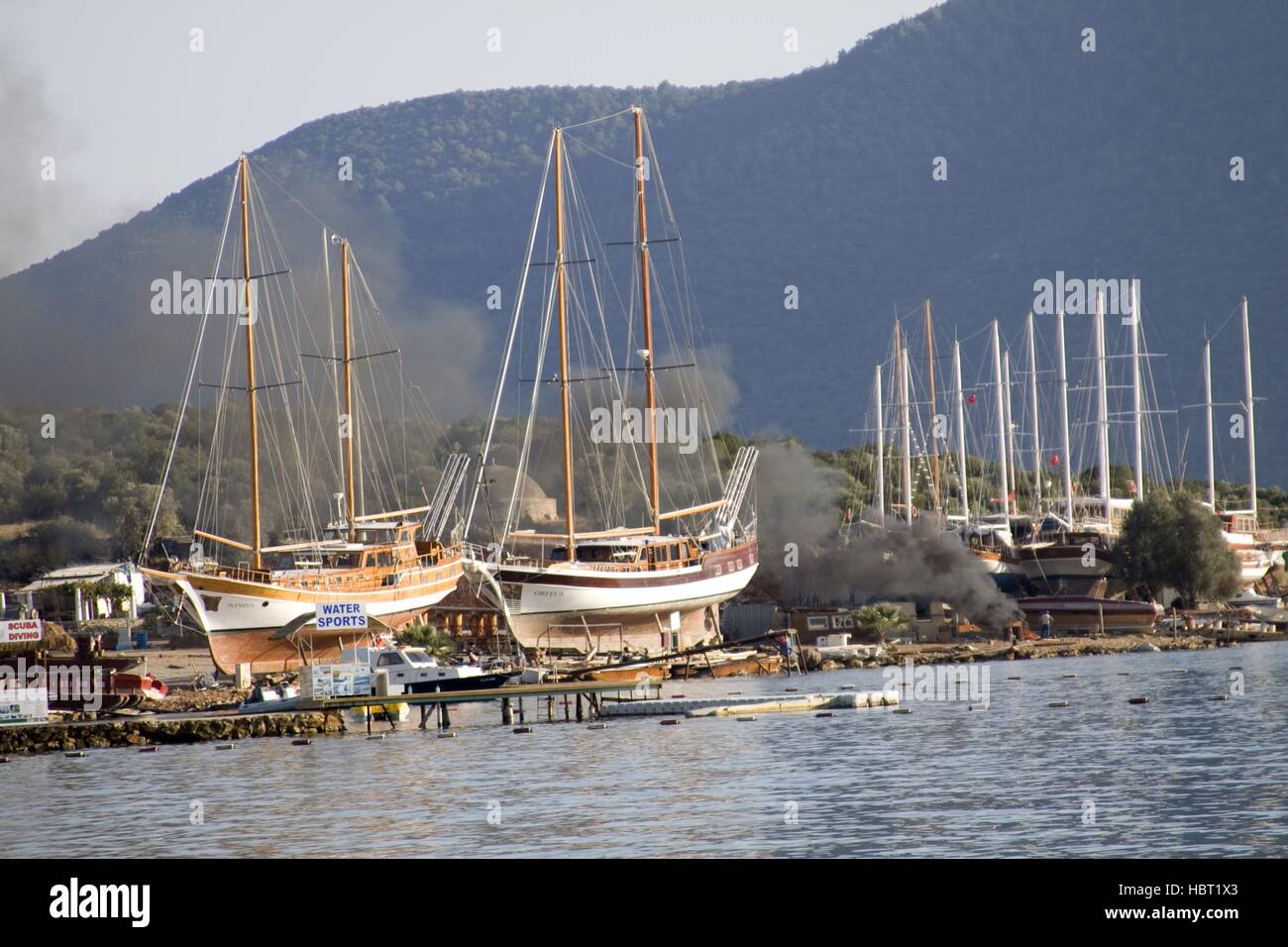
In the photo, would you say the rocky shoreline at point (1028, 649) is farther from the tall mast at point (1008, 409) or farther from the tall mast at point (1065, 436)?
the tall mast at point (1008, 409)

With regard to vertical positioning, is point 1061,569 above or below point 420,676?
below

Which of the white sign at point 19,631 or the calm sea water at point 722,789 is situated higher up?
the white sign at point 19,631

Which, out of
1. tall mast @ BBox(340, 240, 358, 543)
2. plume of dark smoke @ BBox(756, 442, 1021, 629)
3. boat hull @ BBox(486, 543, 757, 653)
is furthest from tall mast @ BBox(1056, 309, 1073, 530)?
tall mast @ BBox(340, 240, 358, 543)

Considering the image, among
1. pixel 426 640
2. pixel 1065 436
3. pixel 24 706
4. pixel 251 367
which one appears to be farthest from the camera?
pixel 1065 436

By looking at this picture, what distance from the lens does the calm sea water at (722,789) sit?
26.4m

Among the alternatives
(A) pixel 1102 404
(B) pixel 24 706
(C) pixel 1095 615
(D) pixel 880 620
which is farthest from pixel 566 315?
(A) pixel 1102 404

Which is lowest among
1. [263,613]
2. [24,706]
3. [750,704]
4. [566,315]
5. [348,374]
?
[750,704]

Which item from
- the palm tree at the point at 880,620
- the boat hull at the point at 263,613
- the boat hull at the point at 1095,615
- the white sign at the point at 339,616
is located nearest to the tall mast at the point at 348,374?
the boat hull at the point at 263,613

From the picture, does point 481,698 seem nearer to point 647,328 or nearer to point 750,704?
point 750,704

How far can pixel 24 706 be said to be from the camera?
164ft

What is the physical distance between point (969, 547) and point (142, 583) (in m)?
47.6

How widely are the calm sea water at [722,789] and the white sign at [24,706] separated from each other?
491cm

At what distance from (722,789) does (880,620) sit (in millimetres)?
52326
